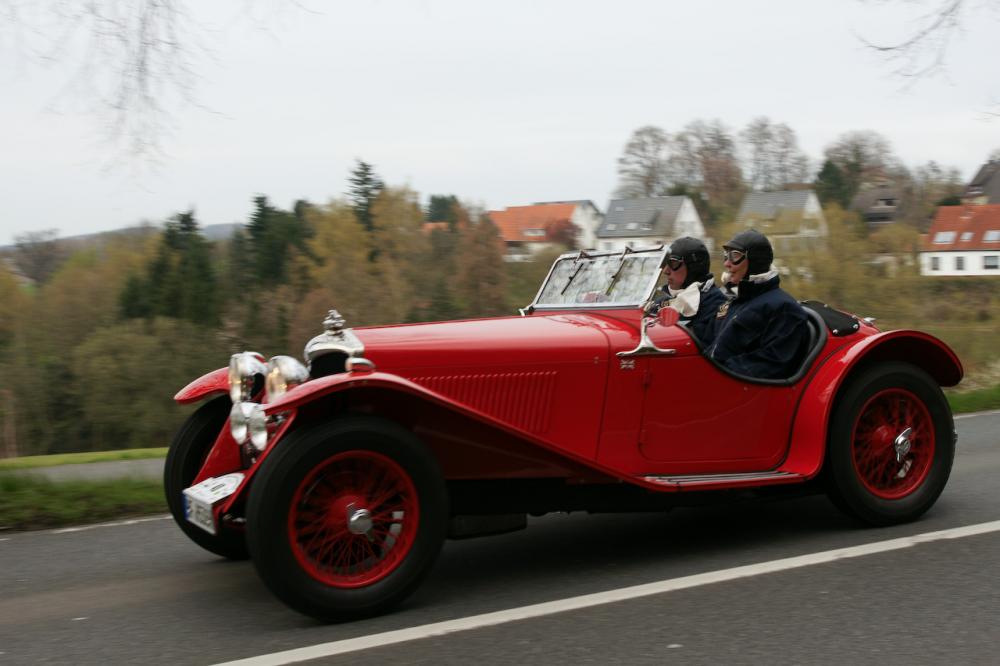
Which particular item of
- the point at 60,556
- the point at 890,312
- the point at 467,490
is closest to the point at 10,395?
the point at 60,556

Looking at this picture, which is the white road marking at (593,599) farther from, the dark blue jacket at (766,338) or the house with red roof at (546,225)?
the house with red roof at (546,225)

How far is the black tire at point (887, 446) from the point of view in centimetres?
498

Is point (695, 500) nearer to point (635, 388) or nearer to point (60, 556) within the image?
point (635, 388)

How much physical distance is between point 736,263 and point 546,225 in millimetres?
51256

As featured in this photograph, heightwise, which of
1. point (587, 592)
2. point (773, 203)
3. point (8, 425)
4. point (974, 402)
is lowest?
point (8, 425)

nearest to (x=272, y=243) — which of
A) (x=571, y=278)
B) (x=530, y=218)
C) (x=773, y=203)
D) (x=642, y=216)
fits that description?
(x=530, y=218)

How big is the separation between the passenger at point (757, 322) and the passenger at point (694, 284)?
0.27 feet

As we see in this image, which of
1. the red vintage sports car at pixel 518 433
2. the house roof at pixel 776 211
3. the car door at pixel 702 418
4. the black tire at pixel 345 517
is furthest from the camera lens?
the house roof at pixel 776 211

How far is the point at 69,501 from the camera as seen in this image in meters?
6.12

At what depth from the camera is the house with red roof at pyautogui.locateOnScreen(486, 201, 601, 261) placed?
167 ft

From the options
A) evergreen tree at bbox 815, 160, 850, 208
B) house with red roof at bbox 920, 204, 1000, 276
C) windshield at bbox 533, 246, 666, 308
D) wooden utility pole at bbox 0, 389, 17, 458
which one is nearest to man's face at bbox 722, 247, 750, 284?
windshield at bbox 533, 246, 666, 308

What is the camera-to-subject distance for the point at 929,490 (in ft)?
17.1

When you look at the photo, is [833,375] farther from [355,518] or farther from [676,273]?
[355,518]

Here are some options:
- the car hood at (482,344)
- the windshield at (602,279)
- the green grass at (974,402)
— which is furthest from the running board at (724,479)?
the green grass at (974,402)
